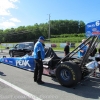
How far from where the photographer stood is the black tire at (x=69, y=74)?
5230 mm

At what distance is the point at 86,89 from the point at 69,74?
73 cm

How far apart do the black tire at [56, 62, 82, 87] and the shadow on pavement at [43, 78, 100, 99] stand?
0.20m

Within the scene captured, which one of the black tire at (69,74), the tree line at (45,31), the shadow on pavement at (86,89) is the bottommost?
the shadow on pavement at (86,89)

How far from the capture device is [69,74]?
17.6 feet

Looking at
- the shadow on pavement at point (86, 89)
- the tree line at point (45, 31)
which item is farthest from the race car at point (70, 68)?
the tree line at point (45, 31)

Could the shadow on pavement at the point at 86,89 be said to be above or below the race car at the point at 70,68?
below

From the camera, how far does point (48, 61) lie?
21.6 ft

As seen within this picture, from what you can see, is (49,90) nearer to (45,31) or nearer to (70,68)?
(70,68)

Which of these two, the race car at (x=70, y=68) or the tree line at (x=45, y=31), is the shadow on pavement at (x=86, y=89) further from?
the tree line at (x=45, y=31)

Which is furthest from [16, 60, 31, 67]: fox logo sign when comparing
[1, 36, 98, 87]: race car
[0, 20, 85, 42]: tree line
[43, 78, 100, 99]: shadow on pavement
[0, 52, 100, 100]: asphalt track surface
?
[0, 20, 85, 42]: tree line

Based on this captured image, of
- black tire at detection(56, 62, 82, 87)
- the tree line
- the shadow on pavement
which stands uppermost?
the tree line

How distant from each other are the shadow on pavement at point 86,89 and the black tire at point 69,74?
0.67 ft

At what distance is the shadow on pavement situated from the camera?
15.8 feet

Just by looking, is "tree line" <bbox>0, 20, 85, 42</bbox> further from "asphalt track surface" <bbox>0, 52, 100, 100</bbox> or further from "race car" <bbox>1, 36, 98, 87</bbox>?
"asphalt track surface" <bbox>0, 52, 100, 100</bbox>
